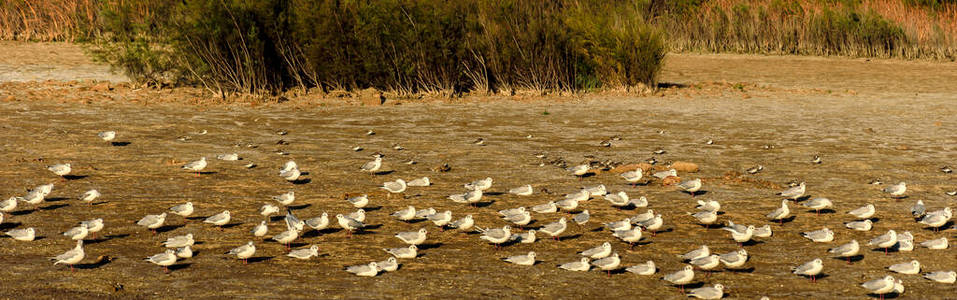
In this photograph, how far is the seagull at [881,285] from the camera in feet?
29.5

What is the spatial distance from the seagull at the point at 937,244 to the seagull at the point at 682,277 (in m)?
3.39

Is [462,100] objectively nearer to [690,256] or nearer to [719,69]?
[719,69]

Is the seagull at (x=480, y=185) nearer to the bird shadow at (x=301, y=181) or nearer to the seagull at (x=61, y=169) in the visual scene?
the bird shadow at (x=301, y=181)

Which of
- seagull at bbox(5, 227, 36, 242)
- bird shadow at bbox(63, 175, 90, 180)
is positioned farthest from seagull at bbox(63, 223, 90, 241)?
bird shadow at bbox(63, 175, 90, 180)

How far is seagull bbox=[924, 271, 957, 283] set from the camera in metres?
9.53

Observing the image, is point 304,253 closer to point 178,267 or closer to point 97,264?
point 178,267

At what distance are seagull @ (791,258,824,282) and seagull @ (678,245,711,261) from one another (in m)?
0.92

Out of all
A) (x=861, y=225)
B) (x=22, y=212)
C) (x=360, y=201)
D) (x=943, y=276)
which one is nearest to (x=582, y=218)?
(x=360, y=201)

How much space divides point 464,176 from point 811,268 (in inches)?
276

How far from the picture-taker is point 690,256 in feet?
34.1

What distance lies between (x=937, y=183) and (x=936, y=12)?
28004 mm

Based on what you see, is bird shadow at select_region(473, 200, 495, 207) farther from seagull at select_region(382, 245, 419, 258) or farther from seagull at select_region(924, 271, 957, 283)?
seagull at select_region(924, 271, 957, 283)

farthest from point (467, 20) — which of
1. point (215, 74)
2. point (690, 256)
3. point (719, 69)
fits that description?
point (690, 256)

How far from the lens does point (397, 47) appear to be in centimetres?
2620
